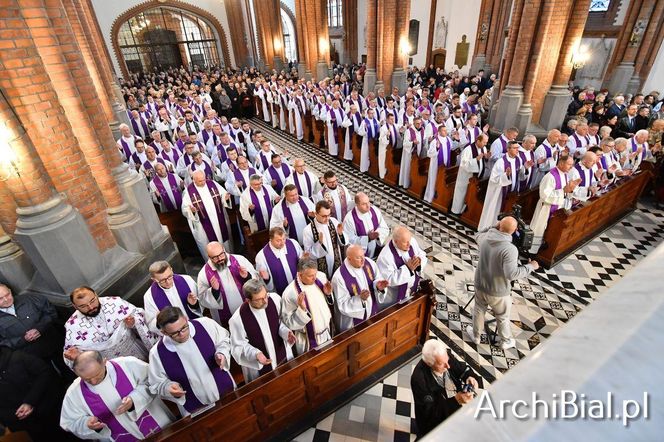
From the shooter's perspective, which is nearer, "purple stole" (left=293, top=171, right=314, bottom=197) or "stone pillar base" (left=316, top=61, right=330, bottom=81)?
"purple stole" (left=293, top=171, right=314, bottom=197)

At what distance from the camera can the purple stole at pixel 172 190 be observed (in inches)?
272

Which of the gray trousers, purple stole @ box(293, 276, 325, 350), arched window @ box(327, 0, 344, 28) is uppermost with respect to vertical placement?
arched window @ box(327, 0, 344, 28)

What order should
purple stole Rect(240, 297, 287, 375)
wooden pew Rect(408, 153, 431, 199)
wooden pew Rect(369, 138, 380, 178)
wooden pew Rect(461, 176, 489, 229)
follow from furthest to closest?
wooden pew Rect(369, 138, 380, 178) < wooden pew Rect(408, 153, 431, 199) < wooden pew Rect(461, 176, 489, 229) < purple stole Rect(240, 297, 287, 375)

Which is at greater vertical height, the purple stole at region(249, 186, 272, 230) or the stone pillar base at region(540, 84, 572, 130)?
the stone pillar base at region(540, 84, 572, 130)

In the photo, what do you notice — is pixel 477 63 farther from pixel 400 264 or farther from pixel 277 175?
pixel 400 264

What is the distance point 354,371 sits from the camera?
4238mm

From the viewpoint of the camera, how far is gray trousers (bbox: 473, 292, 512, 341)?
442 cm

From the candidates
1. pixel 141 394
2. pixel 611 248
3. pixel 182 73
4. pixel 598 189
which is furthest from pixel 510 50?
pixel 182 73

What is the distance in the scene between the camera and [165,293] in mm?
4055

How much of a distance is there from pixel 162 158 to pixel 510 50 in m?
9.04

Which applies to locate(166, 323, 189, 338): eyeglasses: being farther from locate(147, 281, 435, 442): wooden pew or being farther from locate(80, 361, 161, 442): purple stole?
locate(147, 281, 435, 442): wooden pew

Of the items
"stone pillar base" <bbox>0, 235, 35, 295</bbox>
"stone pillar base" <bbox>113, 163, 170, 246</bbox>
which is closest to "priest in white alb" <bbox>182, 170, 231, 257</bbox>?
"stone pillar base" <bbox>113, 163, 170, 246</bbox>

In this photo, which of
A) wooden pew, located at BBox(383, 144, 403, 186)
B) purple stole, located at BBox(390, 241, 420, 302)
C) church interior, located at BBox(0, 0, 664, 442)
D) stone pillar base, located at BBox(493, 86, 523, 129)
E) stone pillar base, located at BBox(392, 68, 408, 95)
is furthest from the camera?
stone pillar base, located at BBox(392, 68, 408, 95)

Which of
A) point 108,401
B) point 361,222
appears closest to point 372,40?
point 361,222
